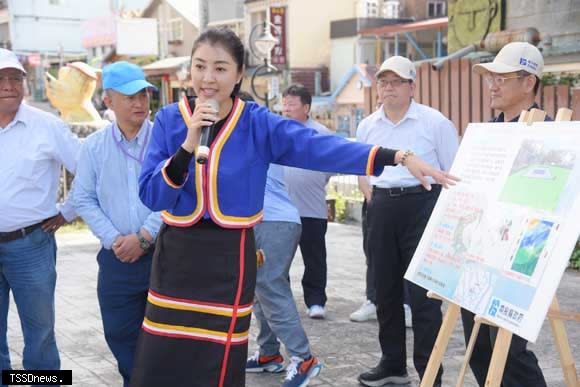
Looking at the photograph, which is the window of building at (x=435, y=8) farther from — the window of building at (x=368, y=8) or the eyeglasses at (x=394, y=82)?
the eyeglasses at (x=394, y=82)

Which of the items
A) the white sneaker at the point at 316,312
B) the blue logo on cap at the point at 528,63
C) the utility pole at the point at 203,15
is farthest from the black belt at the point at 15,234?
the utility pole at the point at 203,15

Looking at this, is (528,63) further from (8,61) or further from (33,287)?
(33,287)

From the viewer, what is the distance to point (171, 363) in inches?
123

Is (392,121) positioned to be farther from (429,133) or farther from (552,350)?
(552,350)

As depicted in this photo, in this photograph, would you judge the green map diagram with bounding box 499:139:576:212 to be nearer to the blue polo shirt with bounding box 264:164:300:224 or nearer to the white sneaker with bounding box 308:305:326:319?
the blue polo shirt with bounding box 264:164:300:224

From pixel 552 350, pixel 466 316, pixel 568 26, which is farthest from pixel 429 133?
pixel 568 26

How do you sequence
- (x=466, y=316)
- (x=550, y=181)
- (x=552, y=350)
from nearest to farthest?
(x=550, y=181) < (x=466, y=316) < (x=552, y=350)

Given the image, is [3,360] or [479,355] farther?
[3,360]

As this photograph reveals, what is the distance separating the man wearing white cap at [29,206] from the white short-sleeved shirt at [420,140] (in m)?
1.83

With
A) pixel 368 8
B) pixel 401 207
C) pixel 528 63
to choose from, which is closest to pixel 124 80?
pixel 401 207

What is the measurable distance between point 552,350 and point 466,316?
207cm

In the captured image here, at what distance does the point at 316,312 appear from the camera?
6.43 m

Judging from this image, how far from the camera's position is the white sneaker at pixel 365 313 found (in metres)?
6.33

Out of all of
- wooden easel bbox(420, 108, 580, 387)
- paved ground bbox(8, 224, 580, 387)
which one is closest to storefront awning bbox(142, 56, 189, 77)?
paved ground bbox(8, 224, 580, 387)
